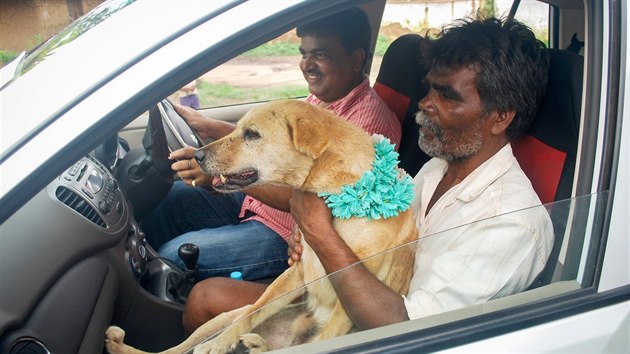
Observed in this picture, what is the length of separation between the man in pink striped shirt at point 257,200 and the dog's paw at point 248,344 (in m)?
0.68

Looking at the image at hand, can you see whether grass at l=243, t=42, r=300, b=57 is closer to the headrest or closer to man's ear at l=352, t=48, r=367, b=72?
man's ear at l=352, t=48, r=367, b=72

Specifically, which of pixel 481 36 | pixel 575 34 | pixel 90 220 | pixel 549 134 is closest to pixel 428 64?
pixel 481 36

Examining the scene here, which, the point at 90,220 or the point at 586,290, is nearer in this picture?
the point at 586,290

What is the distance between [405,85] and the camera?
3033 mm

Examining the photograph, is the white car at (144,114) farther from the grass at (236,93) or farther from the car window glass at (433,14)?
the grass at (236,93)

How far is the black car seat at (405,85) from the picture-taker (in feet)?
9.20

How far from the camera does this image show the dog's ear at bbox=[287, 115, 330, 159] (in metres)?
1.94

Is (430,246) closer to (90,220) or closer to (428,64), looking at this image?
(428,64)

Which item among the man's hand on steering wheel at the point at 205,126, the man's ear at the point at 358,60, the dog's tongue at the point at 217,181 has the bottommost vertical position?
the man's hand on steering wheel at the point at 205,126

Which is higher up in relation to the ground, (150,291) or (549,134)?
(549,134)

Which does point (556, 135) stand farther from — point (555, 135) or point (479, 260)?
point (479, 260)

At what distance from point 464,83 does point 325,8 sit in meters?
0.90

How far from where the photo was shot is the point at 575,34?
259 cm

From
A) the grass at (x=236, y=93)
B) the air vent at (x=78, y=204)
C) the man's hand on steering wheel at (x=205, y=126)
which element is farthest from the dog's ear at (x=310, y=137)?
the grass at (x=236, y=93)
